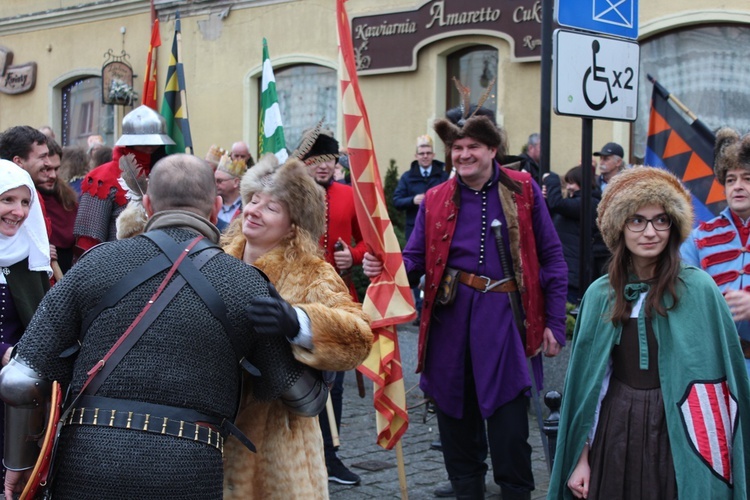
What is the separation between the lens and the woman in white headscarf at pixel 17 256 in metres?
4.42

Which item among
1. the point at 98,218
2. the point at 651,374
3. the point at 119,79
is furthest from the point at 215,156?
the point at 119,79

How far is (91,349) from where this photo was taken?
2.93 metres

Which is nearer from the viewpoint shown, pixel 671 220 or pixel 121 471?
pixel 121 471

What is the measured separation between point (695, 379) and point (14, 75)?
18117 mm

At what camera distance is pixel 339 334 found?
10.9 feet

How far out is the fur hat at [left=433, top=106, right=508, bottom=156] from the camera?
5016 mm

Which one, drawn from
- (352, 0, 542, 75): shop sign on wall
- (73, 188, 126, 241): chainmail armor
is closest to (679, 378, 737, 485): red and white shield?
(73, 188, 126, 241): chainmail armor

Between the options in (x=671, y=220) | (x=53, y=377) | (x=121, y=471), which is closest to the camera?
(x=121, y=471)

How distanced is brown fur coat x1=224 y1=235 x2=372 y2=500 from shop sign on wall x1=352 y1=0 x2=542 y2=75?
885 cm

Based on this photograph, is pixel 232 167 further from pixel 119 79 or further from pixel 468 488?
pixel 119 79

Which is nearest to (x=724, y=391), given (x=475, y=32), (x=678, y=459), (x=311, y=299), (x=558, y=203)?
(x=678, y=459)

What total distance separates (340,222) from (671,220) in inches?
108

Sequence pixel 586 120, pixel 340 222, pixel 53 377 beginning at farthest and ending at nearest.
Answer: pixel 340 222 < pixel 586 120 < pixel 53 377

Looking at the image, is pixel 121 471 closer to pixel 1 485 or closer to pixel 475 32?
pixel 1 485
